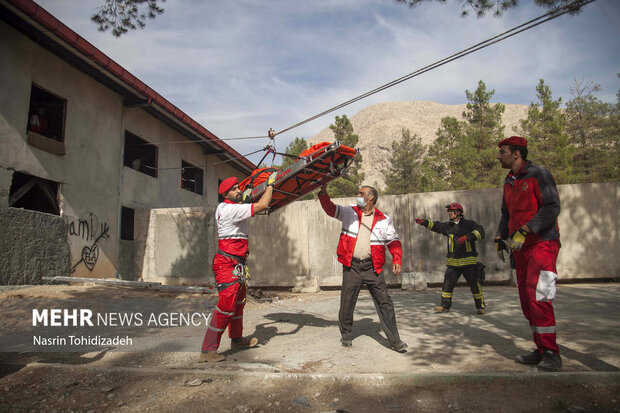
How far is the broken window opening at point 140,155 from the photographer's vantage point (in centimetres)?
1429

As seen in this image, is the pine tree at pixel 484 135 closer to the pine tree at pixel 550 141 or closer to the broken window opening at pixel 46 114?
the pine tree at pixel 550 141

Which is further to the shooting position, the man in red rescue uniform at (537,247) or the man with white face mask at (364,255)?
the man with white face mask at (364,255)

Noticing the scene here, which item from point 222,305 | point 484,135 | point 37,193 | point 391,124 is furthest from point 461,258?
point 391,124

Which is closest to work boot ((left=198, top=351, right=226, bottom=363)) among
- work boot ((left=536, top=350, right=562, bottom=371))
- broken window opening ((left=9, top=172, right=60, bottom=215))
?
work boot ((left=536, top=350, right=562, bottom=371))

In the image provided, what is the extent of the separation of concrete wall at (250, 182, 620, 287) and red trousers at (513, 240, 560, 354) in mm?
6952

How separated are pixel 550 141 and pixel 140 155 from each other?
1014 inches

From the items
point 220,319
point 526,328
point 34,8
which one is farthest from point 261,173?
point 34,8

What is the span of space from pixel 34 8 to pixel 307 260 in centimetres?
899

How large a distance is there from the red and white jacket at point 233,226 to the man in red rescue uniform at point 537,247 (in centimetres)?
286

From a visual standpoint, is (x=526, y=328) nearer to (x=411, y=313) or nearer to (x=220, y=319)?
(x=411, y=313)

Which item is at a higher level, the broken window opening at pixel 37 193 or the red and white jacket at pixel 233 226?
the broken window opening at pixel 37 193

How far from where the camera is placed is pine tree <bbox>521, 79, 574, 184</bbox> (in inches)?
1005

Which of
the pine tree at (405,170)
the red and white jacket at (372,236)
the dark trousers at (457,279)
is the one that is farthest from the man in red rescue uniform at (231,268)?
the pine tree at (405,170)

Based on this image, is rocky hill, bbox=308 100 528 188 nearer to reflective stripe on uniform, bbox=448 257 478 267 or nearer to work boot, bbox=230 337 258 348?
reflective stripe on uniform, bbox=448 257 478 267
